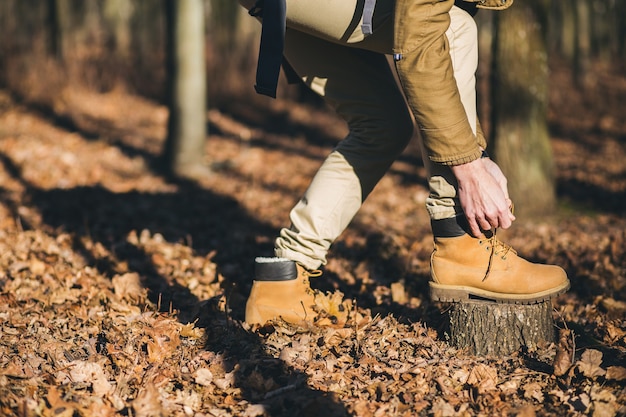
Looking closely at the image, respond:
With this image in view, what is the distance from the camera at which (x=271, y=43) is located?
2592 mm

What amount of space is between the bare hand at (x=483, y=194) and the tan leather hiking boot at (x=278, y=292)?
2.75 ft

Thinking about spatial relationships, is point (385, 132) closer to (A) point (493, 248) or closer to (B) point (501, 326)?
(A) point (493, 248)

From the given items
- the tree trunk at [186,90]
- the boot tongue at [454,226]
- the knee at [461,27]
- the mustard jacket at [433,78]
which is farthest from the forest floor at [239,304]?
the knee at [461,27]

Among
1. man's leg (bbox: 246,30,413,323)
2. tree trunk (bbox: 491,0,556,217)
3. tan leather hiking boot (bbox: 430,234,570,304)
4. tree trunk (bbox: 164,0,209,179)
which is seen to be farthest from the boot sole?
tree trunk (bbox: 164,0,209,179)

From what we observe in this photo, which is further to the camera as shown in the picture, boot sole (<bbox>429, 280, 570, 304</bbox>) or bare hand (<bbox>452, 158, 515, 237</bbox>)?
boot sole (<bbox>429, 280, 570, 304</bbox>)

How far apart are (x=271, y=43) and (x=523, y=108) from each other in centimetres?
402

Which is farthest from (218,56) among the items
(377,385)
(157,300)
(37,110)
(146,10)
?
(377,385)

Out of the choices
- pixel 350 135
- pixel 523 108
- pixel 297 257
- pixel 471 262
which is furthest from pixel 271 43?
pixel 523 108

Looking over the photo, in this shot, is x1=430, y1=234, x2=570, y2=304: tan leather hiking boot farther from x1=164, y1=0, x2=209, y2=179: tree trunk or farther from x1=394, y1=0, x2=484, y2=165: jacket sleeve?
x1=164, y1=0, x2=209, y2=179: tree trunk

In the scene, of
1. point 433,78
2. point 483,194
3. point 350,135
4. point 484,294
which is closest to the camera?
point 433,78

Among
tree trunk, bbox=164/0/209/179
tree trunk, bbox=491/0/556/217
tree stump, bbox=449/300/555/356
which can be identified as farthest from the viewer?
tree trunk, bbox=164/0/209/179

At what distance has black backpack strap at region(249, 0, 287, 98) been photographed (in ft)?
8.42

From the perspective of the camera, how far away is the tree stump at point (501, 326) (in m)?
2.84

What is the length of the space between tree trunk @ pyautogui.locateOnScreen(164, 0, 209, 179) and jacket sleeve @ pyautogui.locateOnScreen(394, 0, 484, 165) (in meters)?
5.62
